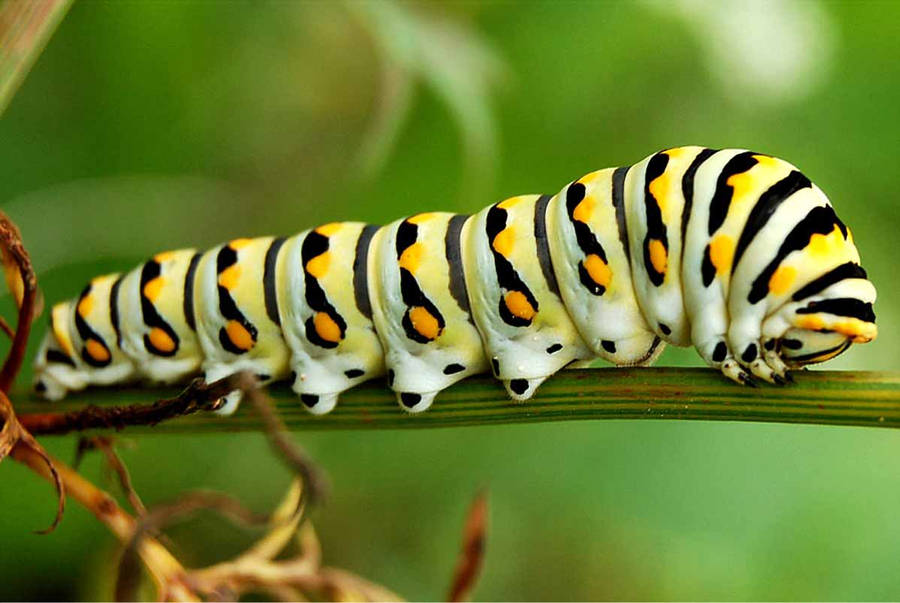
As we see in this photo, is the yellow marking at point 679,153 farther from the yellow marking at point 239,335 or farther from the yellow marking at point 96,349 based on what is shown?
the yellow marking at point 96,349

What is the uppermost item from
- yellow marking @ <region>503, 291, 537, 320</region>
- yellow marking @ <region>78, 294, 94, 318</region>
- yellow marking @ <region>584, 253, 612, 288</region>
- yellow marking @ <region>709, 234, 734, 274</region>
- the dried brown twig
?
yellow marking @ <region>709, 234, 734, 274</region>

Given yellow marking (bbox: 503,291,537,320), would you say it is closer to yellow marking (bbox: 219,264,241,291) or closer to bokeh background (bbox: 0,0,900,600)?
yellow marking (bbox: 219,264,241,291)

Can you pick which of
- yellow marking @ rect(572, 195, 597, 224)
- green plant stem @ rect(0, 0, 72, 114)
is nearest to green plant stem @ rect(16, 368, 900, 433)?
yellow marking @ rect(572, 195, 597, 224)

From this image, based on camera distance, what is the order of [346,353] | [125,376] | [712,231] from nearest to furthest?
[712,231]
[346,353]
[125,376]

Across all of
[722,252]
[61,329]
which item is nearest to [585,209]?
[722,252]

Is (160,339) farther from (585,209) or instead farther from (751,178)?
(751,178)

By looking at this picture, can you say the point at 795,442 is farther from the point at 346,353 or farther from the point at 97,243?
the point at 97,243

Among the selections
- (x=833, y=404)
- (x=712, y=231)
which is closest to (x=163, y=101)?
(x=712, y=231)
